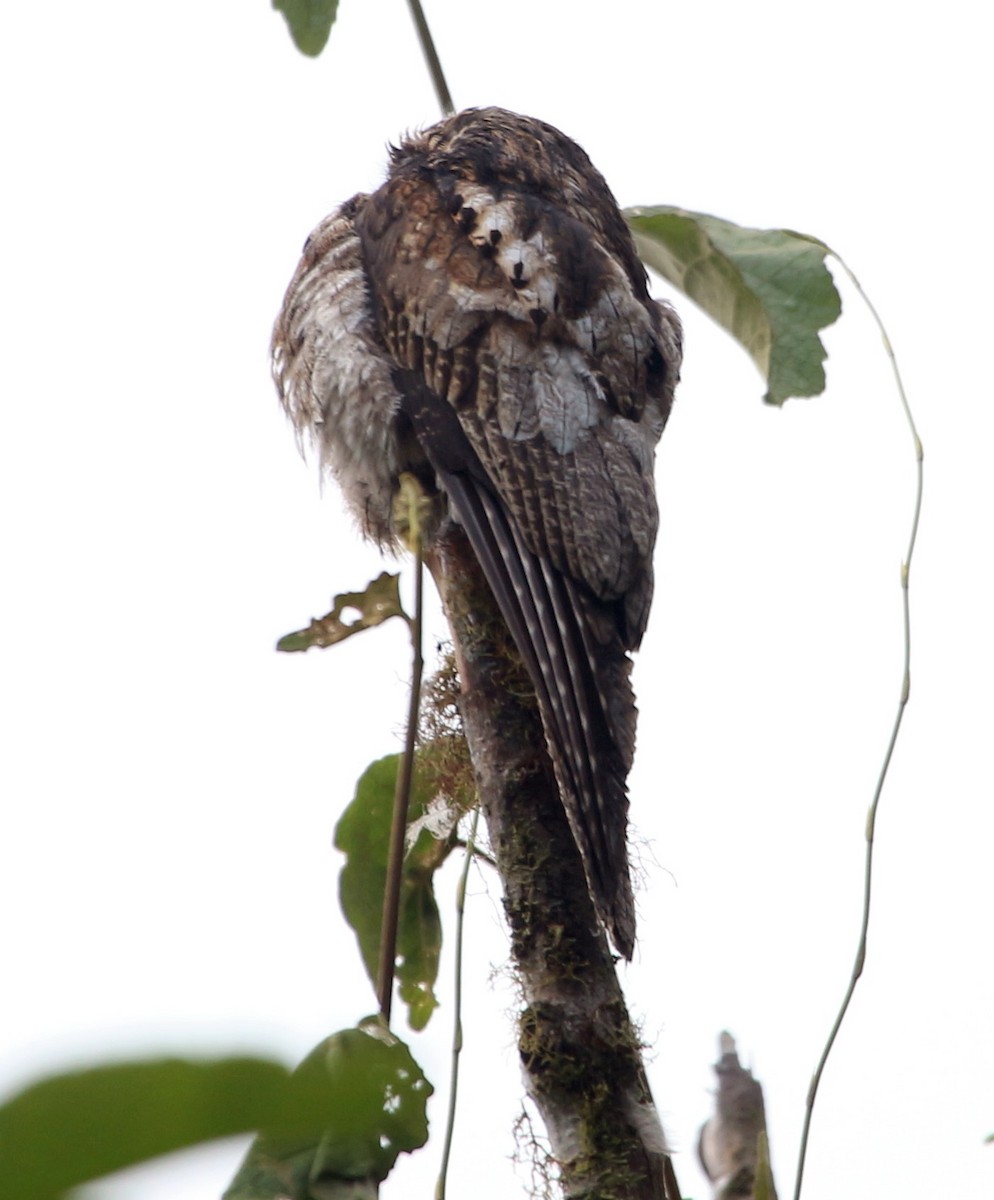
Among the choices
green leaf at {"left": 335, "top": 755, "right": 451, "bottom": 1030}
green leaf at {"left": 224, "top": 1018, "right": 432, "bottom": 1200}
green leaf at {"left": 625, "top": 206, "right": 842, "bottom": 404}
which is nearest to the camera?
green leaf at {"left": 224, "top": 1018, "right": 432, "bottom": 1200}

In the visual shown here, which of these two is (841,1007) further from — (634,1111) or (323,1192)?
(323,1192)

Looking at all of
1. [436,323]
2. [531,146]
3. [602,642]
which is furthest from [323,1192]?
[531,146]

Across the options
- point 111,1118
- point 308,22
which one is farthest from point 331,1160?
point 308,22

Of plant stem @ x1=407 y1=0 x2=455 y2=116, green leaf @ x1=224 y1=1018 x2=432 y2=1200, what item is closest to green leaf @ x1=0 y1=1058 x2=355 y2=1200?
green leaf @ x1=224 y1=1018 x2=432 y2=1200

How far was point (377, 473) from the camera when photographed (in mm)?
3410

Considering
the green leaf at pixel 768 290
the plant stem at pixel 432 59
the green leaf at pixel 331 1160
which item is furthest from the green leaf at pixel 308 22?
the green leaf at pixel 331 1160

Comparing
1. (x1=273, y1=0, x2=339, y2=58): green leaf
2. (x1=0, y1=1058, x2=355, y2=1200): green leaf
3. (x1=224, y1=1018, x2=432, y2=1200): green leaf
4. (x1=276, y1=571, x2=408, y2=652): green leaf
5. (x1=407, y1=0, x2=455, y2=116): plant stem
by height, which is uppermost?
(x1=273, y1=0, x2=339, y2=58): green leaf

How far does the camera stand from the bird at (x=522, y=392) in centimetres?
273

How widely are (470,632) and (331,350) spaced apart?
35.9 inches

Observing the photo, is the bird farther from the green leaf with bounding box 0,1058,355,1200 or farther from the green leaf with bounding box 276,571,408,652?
the green leaf with bounding box 0,1058,355,1200

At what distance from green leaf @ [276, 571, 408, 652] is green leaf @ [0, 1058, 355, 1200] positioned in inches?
90.4

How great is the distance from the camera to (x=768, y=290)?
3.27m

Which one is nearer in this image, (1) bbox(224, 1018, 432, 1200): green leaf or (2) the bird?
(1) bbox(224, 1018, 432, 1200): green leaf

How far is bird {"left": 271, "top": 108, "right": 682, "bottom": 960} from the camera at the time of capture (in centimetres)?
273
